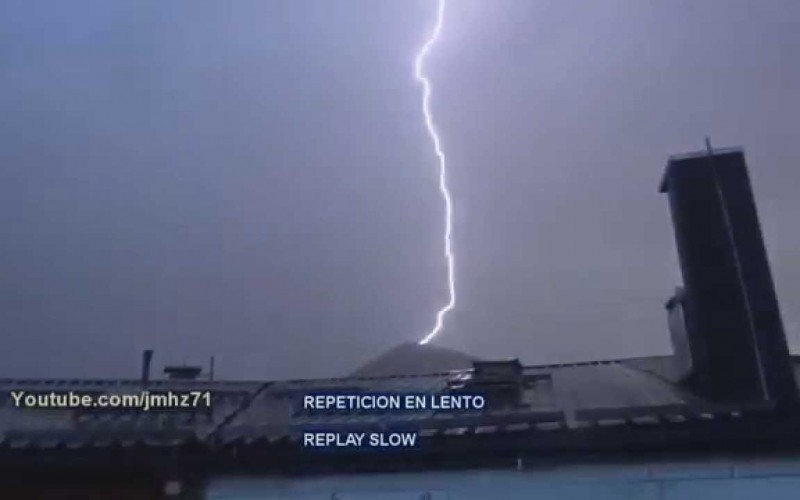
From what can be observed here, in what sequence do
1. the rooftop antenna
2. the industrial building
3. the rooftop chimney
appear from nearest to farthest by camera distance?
the industrial building → the rooftop antenna → the rooftop chimney

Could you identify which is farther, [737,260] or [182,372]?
[182,372]

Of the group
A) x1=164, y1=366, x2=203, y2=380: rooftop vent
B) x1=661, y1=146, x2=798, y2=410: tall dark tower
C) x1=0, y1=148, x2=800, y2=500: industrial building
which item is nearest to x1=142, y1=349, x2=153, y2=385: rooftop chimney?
x1=164, y1=366, x2=203, y2=380: rooftop vent

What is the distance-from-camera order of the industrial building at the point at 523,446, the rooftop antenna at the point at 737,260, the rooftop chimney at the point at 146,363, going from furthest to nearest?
the rooftop chimney at the point at 146,363 < the rooftop antenna at the point at 737,260 < the industrial building at the point at 523,446

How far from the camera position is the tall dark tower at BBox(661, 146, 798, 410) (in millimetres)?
8859

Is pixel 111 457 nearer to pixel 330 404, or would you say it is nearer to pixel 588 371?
pixel 330 404

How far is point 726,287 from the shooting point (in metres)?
9.49

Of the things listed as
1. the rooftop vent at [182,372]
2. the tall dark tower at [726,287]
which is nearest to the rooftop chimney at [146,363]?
the rooftop vent at [182,372]

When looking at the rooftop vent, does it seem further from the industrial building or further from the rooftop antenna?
the rooftop antenna

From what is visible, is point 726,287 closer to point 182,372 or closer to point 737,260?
point 737,260

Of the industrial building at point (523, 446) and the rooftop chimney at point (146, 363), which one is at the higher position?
the rooftop chimney at point (146, 363)

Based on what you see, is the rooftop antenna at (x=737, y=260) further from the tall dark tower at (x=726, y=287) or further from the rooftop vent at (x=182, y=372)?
the rooftop vent at (x=182, y=372)

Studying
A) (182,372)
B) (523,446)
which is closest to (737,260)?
(523,446)

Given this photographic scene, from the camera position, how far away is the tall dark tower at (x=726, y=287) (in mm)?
8859

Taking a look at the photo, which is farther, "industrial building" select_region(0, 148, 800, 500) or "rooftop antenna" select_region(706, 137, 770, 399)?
"rooftop antenna" select_region(706, 137, 770, 399)
